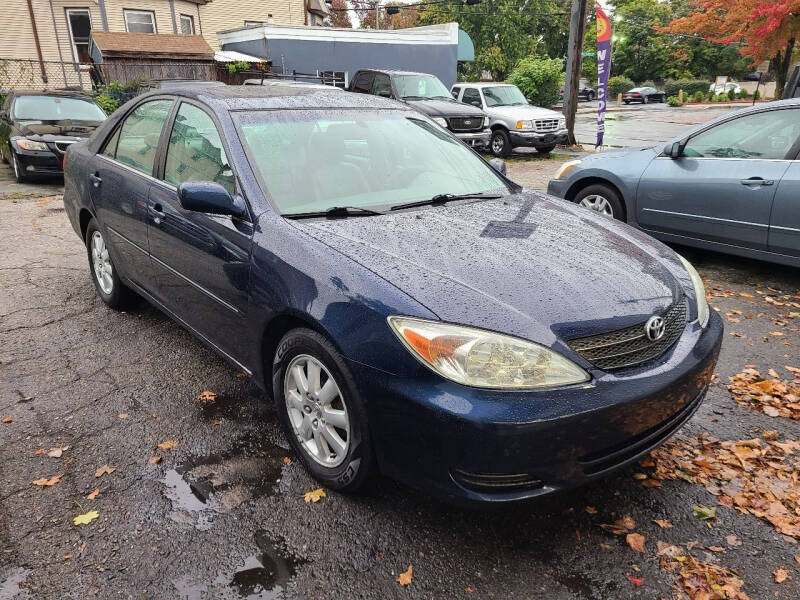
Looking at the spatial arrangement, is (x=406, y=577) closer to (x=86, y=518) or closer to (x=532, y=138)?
(x=86, y=518)

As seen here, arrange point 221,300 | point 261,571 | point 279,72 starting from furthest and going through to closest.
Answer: point 279,72 → point 221,300 → point 261,571

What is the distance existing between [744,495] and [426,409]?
160 centimetres

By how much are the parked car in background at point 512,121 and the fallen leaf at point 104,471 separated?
1338 cm

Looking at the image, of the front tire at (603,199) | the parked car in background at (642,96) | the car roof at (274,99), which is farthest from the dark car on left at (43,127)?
the parked car in background at (642,96)

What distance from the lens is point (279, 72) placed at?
2264cm

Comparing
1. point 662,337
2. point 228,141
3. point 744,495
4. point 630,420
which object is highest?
point 228,141

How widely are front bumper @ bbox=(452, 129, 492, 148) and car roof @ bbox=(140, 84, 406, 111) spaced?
10.2 metres

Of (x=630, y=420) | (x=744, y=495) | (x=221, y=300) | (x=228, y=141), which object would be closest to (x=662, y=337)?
(x=630, y=420)

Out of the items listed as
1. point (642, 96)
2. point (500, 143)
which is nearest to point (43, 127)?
point (500, 143)

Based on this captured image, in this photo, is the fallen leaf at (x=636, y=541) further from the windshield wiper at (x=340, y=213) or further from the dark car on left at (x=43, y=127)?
the dark car on left at (x=43, y=127)

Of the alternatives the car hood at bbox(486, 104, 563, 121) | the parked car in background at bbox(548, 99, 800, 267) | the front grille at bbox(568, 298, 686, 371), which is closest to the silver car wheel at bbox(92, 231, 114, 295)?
the front grille at bbox(568, 298, 686, 371)

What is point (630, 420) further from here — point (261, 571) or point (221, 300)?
point (221, 300)

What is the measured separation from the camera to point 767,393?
356 centimetres

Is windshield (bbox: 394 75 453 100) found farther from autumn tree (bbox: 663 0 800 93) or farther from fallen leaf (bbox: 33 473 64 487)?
autumn tree (bbox: 663 0 800 93)
